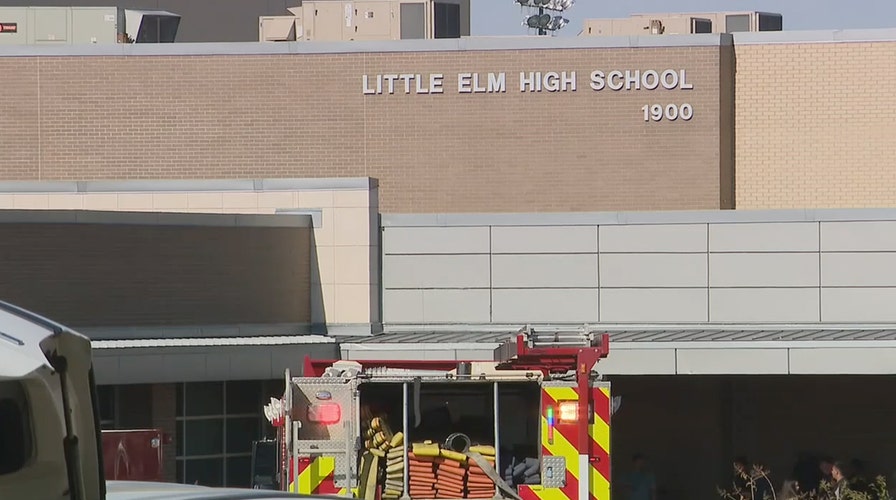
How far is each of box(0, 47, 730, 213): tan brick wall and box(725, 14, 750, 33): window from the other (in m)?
9.56

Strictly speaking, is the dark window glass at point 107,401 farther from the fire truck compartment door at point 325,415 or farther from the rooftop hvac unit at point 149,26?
the rooftop hvac unit at point 149,26

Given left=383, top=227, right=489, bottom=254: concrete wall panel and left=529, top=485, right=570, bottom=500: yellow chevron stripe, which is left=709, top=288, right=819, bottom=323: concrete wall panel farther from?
left=529, top=485, right=570, bottom=500: yellow chevron stripe

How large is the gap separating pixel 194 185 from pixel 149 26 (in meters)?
11.8

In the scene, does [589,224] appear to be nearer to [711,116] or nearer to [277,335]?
[277,335]

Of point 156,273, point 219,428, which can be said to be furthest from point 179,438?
point 156,273

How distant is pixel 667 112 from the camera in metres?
28.7

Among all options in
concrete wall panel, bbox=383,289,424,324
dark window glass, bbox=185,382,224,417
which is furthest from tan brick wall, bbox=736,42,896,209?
dark window glass, bbox=185,382,224,417

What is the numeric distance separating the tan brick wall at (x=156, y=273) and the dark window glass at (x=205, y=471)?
1.83 meters

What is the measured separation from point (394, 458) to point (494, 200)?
1633 cm

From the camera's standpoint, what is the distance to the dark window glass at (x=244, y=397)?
20922 mm

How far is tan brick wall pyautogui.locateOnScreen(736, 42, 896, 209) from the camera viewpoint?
28.8 m

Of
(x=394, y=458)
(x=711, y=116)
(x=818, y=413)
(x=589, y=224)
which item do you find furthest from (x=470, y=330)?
(x=394, y=458)

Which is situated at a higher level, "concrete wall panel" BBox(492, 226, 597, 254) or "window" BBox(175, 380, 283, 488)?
"concrete wall panel" BBox(492, 226, 597, 254)

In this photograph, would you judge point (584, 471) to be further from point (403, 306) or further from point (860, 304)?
point (860, 304)
